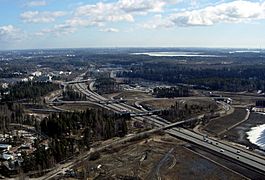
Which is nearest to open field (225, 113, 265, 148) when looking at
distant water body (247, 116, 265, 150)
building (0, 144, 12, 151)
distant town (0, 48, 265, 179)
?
distant town (0, 48, 265, 179)

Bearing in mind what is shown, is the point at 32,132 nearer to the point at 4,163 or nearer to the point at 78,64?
the point at 4,163

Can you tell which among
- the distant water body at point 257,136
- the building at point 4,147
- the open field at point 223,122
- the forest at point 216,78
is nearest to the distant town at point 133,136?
the open field at point 223,122

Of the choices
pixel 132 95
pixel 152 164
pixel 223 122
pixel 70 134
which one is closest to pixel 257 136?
pixel 223 122

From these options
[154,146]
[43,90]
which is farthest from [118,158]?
[43,90]

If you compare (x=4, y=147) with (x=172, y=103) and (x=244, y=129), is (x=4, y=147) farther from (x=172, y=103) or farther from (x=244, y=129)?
(x=172, y=103)

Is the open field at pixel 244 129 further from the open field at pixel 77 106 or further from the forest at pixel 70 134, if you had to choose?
the open field at pixel 77 106

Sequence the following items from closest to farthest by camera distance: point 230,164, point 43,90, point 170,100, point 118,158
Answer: point 230,164, point 118,158, point 170,100, point 43,90
